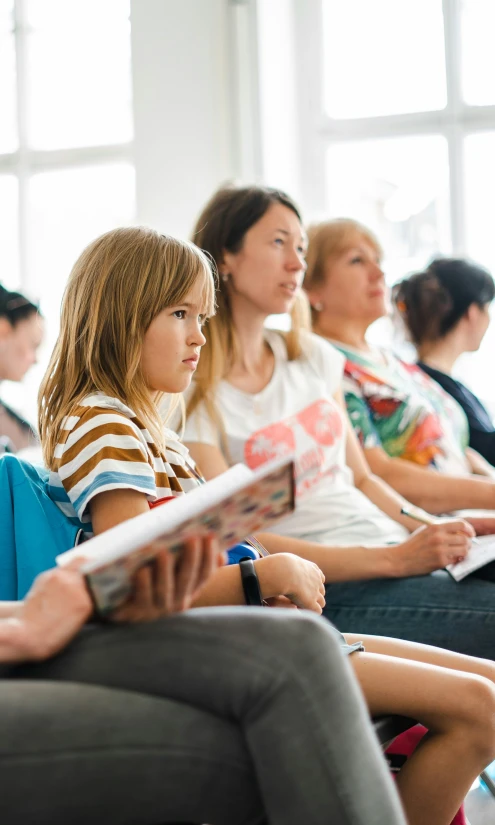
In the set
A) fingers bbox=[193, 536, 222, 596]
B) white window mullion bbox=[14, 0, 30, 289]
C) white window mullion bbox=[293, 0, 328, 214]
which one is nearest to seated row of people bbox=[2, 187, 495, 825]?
fingers bbox=[193, 536, 222, 596]

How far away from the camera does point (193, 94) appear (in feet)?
11.1

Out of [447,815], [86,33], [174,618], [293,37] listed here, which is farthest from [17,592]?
[86,33]

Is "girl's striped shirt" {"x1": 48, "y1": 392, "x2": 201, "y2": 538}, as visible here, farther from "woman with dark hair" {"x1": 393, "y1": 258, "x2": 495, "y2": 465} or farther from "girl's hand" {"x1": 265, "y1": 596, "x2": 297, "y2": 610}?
"woman with dark hair" {"x1": 393, "y1": 258, "x2": 495, "y2": 465}

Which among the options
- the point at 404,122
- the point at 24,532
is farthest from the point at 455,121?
the point at 24,532

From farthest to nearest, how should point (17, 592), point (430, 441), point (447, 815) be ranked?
point (430, 441) → point (447, 815) → point (17, 592)

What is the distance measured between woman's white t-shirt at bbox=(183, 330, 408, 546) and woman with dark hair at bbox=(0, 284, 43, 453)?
1.18m

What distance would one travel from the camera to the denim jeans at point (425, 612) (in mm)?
1682

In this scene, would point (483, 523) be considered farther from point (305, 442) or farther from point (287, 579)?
point (287, 579)

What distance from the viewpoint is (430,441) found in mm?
2361

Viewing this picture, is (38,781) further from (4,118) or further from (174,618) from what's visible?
(4,118)

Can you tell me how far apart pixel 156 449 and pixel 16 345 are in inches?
68.4

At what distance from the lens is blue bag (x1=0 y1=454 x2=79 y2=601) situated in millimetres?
1160

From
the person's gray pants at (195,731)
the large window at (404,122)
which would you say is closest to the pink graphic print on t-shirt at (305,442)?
the person's gray pants at (195,731)

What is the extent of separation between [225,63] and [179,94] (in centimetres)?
20
